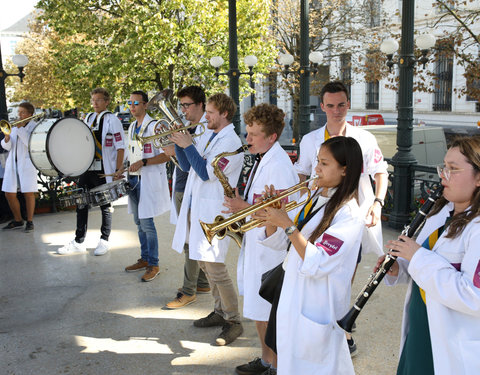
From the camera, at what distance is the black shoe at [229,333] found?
402cm

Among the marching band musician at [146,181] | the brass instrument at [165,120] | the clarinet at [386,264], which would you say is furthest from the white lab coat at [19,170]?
the clarinet at [386,264]

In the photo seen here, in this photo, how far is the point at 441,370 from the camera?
2.04m

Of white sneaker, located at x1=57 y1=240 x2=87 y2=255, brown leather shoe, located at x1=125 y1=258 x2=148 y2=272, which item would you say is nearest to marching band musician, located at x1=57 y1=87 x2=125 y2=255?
white sneaker, located at x1=57 y1=240 x2=87 y2=255

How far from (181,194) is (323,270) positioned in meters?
2.81

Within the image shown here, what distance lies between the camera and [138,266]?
5.90 m

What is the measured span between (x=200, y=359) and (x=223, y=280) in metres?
0.66

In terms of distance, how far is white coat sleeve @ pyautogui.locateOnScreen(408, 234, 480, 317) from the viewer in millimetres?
1921

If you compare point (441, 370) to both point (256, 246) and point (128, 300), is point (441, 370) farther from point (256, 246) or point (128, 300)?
point (128, 300)

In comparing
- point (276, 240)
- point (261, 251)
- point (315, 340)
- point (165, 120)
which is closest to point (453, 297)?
point (315, 340)

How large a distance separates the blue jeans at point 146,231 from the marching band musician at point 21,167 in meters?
2.82

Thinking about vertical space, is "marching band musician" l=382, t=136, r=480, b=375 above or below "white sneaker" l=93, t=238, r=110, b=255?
above

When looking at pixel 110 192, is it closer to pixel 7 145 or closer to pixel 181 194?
pixel 181 194

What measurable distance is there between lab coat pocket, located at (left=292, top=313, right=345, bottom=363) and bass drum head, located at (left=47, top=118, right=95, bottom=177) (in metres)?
4.45

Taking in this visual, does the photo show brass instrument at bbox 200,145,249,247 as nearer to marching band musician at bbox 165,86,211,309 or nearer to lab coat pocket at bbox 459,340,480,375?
marching band musician at bbox 165,86,211,309
